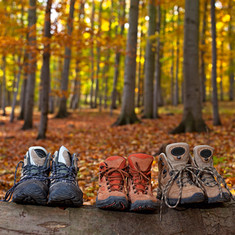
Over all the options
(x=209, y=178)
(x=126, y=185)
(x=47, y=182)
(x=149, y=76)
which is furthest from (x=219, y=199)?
(x=149, y=76)

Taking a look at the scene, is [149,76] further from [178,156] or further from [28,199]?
[28,199]

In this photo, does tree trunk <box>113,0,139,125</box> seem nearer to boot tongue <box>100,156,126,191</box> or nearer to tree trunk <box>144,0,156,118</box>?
tree trunk <box>144,0,156,118</box>

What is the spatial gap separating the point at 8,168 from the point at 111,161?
14.9ft

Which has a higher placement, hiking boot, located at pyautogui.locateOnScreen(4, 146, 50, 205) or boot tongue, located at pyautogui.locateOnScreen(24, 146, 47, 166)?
boot tongue, located at pyautogui.locateOnScreen(24, 146, 47, 166)

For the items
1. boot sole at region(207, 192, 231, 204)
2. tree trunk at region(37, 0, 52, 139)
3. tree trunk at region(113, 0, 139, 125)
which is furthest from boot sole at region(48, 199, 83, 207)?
tree trunk at region(113, 0, 139, 125)

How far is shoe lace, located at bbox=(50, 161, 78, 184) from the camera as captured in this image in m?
2.36

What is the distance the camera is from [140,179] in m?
2.44

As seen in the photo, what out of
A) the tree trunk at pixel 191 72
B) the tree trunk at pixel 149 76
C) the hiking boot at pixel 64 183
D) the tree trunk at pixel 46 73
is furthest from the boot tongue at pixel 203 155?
the tree trunk at pixel 149 76

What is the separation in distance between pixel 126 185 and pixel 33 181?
91cm

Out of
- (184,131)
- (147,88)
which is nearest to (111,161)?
(184,131)

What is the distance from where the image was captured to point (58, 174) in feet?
7.84

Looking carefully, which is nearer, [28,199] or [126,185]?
[28,199]

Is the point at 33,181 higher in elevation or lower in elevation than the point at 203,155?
lower

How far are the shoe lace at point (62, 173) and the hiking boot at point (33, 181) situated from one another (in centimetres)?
10
